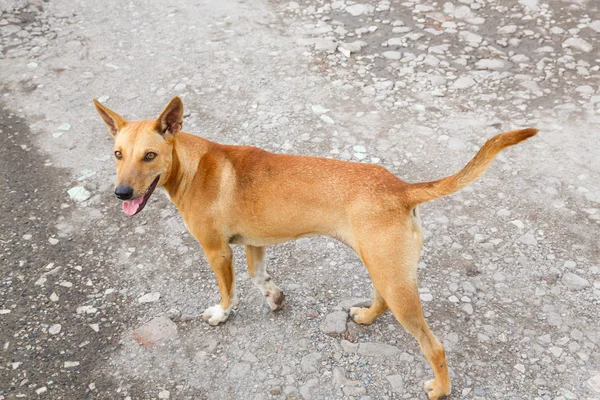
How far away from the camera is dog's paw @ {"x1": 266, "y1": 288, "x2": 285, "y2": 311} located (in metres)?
5.29

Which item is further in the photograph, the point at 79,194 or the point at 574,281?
the point at 79,194

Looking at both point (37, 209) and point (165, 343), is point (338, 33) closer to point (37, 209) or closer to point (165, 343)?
point (37, 209)

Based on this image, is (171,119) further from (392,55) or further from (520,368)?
(392,55)

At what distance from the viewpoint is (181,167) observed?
186 inches

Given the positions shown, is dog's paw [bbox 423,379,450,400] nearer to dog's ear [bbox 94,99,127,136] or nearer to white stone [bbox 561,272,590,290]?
white stone [bbox 561,272,590,290]

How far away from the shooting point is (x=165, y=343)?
5.10m

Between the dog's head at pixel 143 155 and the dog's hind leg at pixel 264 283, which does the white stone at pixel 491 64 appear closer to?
the dog's hind leg at pixel 264 283

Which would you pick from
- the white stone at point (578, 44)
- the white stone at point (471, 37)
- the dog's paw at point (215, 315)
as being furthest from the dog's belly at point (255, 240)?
the white stone at point (578, 44)

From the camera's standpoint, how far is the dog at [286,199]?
4.05 metres

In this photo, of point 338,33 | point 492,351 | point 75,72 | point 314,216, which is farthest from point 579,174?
point 75,72

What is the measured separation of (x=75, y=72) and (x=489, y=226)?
704 cm

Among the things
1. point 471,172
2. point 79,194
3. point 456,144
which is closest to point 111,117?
point 79,194

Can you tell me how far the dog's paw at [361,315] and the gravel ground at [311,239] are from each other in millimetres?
68

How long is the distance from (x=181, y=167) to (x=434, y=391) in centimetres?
281
